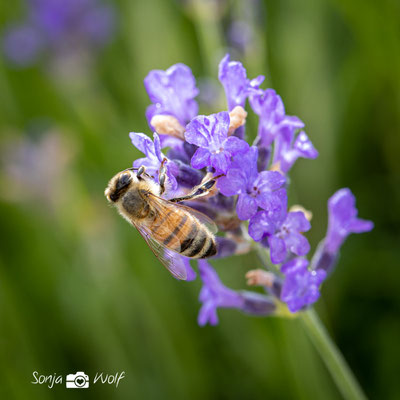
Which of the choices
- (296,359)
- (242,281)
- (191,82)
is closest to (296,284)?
(191,82)

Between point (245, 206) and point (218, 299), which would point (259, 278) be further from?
point (245, 206)

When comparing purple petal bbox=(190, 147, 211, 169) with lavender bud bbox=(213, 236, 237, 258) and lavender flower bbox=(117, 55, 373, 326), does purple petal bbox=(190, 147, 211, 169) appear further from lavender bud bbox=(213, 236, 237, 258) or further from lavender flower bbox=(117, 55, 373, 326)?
lavender bud bbox=(213, 236, 237, 258)

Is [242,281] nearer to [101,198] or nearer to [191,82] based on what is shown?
[101,198]

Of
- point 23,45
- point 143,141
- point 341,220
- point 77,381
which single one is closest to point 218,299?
point 341,220

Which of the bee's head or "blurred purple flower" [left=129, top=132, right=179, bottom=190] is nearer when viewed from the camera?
"blurred purple flower" [left=129, top=132, right=179, bottom=190]

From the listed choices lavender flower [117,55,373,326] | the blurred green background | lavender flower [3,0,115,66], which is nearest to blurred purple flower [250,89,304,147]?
lavender flower [117,55,373,326]

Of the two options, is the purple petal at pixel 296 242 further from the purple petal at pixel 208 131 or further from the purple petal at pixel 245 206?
the purple petal at pixel 208 131
